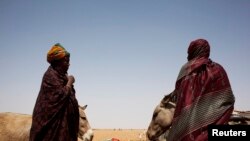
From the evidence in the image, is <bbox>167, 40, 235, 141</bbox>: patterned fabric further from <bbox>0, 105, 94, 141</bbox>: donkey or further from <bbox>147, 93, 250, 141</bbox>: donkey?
<bbox>0, 105, 94, 141</bbox>: donkey

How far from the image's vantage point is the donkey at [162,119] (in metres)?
8.20

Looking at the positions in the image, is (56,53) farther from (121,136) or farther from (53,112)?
(121,136)

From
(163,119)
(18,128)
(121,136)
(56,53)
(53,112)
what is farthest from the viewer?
(121,136)

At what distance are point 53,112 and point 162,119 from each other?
132 inches

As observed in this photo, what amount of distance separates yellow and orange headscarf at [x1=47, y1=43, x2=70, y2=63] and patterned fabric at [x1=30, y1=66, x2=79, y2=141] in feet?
0.79

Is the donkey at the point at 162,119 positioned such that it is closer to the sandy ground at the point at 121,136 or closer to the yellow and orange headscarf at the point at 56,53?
the yellow and orange headscarf at the point at 56,53

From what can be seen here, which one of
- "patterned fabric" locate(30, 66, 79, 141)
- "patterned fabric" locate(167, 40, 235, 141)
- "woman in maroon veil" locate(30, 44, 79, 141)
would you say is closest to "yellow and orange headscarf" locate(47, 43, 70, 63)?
"woman in maroon veil" locate(30, 44, 79, 141)

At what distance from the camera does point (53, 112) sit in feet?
19.3

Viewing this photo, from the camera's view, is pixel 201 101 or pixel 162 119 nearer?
pixel 201 101

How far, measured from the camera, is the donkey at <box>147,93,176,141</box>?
26.9 ft

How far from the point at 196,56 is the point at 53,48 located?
2.86 m

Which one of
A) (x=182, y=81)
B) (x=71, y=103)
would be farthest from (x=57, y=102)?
(x=182, y=81)

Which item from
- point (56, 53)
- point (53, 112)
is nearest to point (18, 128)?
point (53, 112)

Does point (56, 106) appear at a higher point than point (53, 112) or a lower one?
higher
